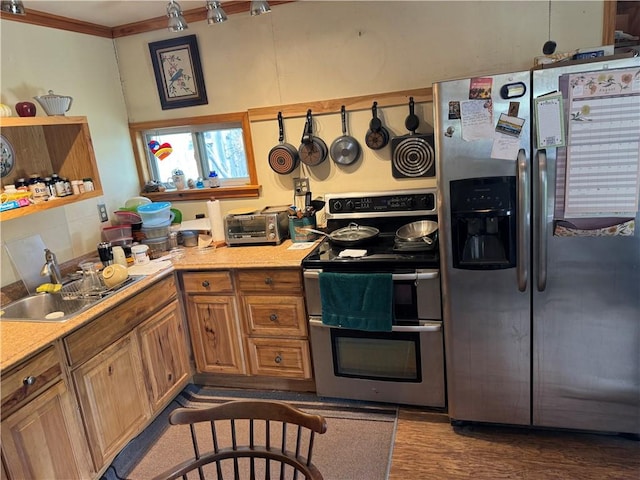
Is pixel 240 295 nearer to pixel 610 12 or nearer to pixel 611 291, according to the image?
pixel 611 291

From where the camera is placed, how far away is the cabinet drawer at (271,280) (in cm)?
260

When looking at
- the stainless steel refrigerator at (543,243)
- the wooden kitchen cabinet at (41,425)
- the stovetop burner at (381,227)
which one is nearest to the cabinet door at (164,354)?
the wooden kitchen cabinet at (41,425)

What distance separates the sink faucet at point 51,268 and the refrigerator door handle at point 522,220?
2365mm

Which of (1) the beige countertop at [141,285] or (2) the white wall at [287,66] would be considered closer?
(1) the beige countertop at [141,285]

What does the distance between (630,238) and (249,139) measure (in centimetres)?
230

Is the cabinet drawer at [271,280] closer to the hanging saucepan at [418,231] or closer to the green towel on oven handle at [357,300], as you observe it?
the green towel on oven handle at [357,300]

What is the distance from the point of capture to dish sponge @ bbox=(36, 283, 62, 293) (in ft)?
7.96

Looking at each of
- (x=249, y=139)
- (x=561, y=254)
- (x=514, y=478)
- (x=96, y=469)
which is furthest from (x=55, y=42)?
(x=514, y=478)

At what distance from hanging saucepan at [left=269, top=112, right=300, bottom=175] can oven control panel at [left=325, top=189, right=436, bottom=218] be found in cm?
36

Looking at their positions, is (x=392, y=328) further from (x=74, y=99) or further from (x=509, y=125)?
(x=74, y=99)

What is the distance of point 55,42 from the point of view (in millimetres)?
2805

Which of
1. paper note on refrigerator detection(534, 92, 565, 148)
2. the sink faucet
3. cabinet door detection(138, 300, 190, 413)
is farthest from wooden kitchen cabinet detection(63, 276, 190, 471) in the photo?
paper note on refrigerator detection(534, 92, 565, 148)

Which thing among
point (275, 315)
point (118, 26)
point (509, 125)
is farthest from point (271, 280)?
point (118, 26)

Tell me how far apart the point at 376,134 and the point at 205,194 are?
133cm
